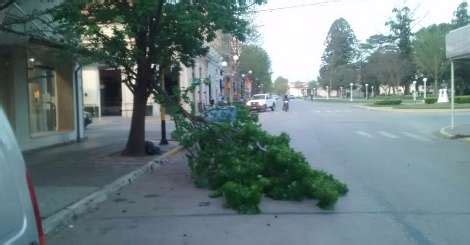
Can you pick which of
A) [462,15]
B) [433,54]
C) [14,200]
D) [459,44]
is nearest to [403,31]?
[462,15]

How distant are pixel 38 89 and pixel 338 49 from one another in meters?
122

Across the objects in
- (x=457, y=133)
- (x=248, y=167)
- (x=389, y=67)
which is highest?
(x=389, y=67)

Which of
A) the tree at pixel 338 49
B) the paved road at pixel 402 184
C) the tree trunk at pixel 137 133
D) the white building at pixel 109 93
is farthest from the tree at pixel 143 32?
the tree at pixel 338 49

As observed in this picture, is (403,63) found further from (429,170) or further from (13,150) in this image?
(13,150)

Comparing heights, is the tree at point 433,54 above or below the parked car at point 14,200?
above

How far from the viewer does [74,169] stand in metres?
13.4

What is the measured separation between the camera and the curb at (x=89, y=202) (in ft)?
26.1

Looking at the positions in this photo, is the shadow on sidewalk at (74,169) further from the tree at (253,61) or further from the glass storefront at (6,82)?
the tree at (253,61)

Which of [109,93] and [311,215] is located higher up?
[109,93]

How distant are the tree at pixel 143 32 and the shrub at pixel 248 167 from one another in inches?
126

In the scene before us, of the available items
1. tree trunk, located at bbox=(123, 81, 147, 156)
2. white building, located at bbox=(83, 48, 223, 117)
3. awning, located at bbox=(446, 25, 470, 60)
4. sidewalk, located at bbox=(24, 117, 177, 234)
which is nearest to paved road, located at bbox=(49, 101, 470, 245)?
sidewalk, located at bbox=(24, 117, 177, 234)

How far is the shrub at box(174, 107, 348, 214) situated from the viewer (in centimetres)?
927

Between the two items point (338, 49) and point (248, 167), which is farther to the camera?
point (338, 49)

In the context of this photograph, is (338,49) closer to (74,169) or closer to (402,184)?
(74,169)
